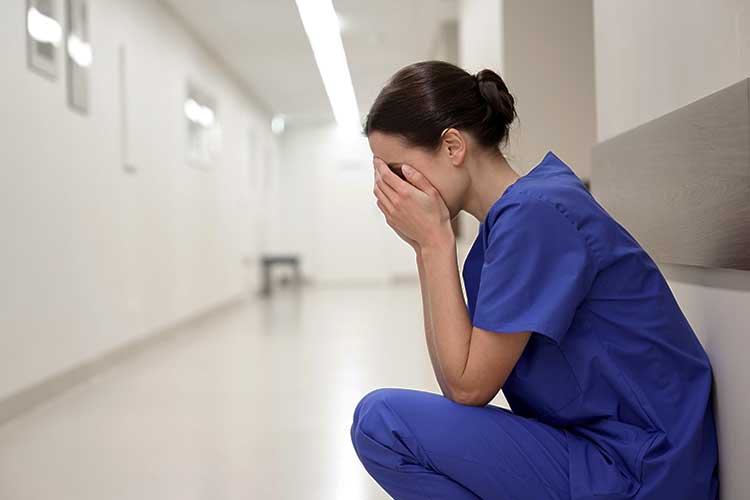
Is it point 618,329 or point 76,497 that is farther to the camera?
point 76,497

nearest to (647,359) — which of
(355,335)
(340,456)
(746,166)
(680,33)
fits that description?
(746,166)

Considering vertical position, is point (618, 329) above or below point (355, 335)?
above

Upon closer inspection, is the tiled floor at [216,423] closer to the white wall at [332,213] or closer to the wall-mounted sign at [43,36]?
the wall-mounted sign at [43,36]

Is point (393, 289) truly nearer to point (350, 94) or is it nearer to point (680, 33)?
point (350, 94)

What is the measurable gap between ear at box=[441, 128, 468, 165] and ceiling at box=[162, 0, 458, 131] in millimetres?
6541

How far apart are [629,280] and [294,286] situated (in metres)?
14.8

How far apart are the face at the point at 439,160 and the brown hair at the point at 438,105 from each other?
0.05 ft

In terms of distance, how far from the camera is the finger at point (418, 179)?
1714 millimetres

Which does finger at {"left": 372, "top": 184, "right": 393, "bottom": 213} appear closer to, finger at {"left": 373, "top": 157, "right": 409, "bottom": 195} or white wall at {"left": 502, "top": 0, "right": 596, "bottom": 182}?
finger at {"left": 373, "top": 157, "right": 409, "bottom": 195}

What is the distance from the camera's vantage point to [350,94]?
42.3ft

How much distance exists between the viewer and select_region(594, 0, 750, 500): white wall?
1456 mm

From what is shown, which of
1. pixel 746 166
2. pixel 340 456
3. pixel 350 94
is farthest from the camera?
pixel 350 94

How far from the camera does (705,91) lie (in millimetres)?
1636

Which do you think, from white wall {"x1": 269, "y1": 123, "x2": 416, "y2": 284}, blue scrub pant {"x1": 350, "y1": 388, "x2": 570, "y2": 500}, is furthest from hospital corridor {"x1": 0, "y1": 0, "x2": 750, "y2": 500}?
white wall {"x1": 269, "y1": 123, "x2": 416, "y2": 284}
